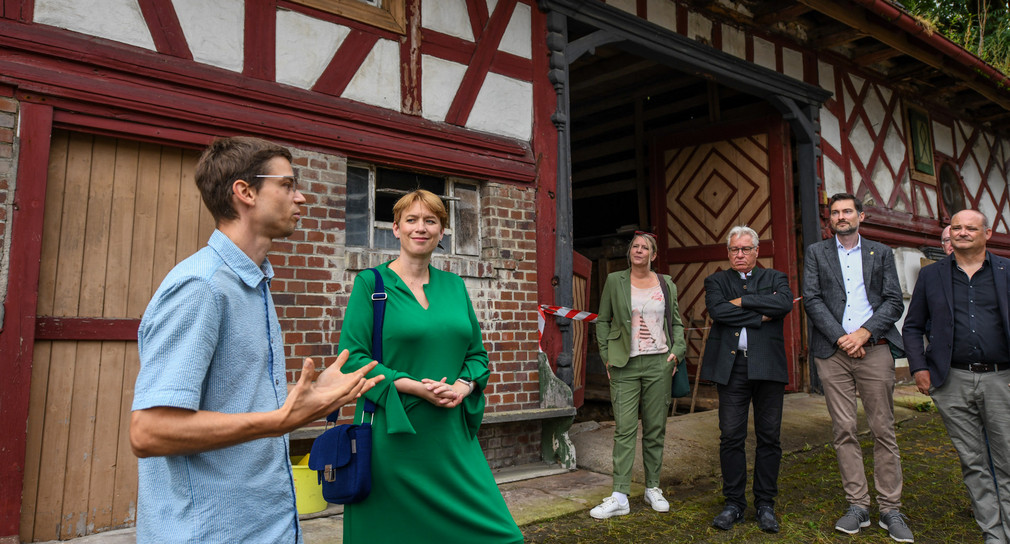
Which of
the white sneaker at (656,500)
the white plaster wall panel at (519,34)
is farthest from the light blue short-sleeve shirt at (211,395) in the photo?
the white plaster wall panel at (519,34)

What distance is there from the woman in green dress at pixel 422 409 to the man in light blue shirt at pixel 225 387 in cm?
70

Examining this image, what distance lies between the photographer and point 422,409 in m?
2.38

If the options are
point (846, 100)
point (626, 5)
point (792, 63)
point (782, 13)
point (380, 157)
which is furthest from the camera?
point (846, 100)

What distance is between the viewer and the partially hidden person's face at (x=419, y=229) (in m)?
2.58

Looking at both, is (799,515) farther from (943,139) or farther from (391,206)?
(943,139)

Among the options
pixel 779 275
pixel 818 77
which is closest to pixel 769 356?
pixel 779 275

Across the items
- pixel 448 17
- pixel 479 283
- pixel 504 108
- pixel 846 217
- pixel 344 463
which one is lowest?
pixel 344 463

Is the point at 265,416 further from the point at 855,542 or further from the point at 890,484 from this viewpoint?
the point at 890,484

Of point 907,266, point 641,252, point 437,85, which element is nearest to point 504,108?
point 437,85

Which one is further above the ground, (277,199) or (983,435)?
(277,199)

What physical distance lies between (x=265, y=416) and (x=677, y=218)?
28.5 feet

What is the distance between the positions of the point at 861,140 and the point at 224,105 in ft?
28.7

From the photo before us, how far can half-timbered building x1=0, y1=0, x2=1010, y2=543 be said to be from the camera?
3.60m

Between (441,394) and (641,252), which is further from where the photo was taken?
(641,252)
